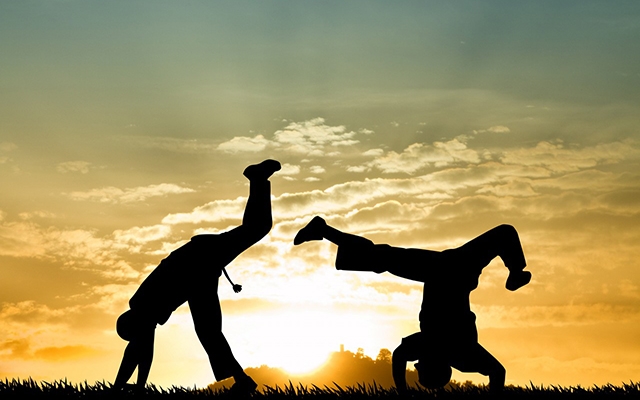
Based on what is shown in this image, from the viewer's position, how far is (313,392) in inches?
416

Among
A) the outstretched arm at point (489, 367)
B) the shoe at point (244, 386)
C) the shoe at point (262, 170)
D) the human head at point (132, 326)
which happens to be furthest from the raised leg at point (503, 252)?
the human head at point (132, 326)

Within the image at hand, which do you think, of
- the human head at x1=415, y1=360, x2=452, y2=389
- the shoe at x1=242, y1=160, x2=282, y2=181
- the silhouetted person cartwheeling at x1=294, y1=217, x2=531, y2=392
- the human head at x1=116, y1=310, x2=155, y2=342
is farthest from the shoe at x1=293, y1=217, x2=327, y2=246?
the human head at x1=116, y1=310, x2=155, y2=342

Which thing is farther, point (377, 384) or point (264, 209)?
point (264, 209)

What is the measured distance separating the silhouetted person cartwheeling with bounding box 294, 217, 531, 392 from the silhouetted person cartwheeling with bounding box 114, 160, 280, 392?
796mm

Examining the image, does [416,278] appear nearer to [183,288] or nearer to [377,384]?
[377,384]

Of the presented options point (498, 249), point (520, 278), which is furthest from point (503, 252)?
point (520, 278)

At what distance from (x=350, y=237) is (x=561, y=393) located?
348cm

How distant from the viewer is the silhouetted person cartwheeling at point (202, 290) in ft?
37.4

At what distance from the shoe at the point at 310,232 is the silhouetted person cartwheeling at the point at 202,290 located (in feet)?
1.98

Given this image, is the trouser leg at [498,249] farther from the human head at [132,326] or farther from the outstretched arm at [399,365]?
the human head at [132,326]

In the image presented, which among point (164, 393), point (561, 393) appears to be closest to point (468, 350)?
point (561, 393)

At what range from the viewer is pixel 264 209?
11.4m

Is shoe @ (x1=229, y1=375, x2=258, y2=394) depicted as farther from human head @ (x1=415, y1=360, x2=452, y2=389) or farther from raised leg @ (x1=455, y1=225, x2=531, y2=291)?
raised leg @ (x1=455, y1=225, x2=531, y2=291)

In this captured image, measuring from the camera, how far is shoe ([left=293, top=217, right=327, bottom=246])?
11.0 meters
